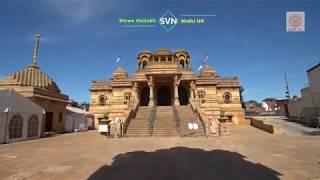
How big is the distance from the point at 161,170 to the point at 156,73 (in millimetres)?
21961

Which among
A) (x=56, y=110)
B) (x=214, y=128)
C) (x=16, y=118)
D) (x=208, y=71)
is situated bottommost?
(x=214, y=128)

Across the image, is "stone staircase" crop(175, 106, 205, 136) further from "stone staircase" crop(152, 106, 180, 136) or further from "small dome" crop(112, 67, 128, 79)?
"small dome" crop(112, 67, 128, 79)

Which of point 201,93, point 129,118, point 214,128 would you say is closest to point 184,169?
point 214,128

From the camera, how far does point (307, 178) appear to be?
5.86 m

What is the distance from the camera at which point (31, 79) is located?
85.4 feet

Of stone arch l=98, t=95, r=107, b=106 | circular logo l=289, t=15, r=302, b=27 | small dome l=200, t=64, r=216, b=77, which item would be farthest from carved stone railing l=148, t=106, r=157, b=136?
small dome l=200, t=64, r=216, b=77

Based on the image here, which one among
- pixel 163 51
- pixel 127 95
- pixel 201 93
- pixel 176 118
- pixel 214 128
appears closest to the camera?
pixel 214 128

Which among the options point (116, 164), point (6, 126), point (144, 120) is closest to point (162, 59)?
point (144, 120)

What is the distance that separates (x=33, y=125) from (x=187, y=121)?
45.6 ft

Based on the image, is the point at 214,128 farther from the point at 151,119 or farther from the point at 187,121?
the point at 151,119

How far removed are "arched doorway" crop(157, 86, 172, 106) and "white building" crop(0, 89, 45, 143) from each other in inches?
749

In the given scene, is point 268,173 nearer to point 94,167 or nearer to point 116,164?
point 116,164

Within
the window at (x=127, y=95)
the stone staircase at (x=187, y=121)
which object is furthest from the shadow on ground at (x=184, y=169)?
the window at (x=127, y=95)

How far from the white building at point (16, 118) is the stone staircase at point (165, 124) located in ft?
34.1
